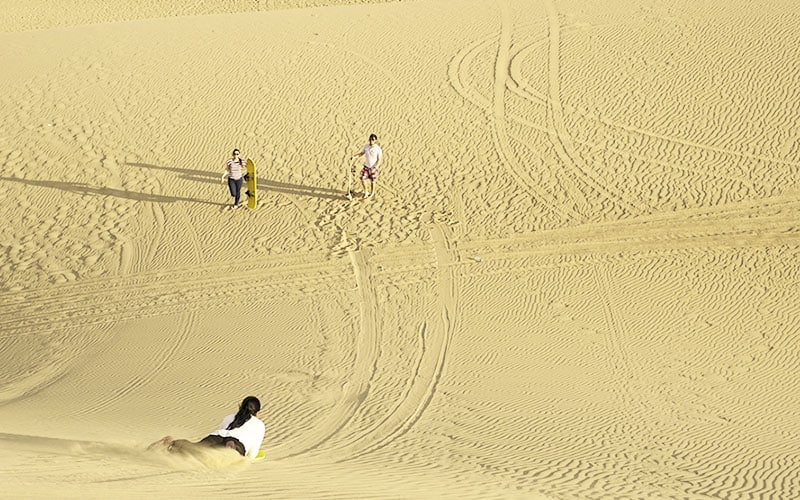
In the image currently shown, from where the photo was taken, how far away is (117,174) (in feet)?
64.3

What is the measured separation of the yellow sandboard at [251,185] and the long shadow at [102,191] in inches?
34.1

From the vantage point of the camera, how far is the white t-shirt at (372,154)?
17656mm

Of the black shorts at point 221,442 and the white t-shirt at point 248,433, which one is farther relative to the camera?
the white t-shirt at point 248,433

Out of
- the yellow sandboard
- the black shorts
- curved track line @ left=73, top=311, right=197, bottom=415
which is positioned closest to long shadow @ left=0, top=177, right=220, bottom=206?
the yellow sandboard

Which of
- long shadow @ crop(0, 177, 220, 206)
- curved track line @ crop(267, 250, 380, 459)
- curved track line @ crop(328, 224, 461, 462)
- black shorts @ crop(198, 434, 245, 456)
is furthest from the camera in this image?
long shadow @ crop(0, 177, 220, 206)

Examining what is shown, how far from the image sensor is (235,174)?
17750 mm

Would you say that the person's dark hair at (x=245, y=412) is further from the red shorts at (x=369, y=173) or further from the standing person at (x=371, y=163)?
the red shorts at (x=369, y=173)

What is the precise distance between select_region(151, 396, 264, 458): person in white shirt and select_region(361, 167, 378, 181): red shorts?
935 centimetres

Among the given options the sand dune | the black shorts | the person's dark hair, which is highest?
the sand dune

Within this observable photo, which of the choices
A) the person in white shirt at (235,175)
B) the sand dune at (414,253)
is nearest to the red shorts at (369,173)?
the sand dune at (414,253)

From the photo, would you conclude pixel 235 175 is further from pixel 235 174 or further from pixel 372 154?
pixel 372 154

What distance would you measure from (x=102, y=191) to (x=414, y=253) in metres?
6.72

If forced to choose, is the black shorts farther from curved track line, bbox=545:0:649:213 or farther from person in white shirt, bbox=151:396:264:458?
curved track line, bbox=545:0:649:213

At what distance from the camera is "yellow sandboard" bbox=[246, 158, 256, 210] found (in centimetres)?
1783
